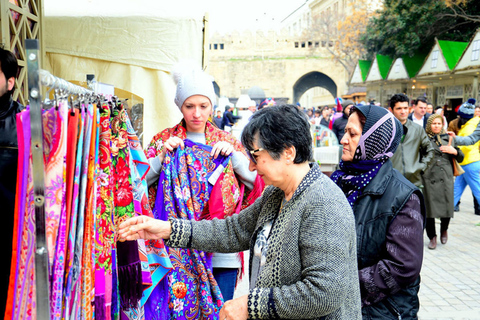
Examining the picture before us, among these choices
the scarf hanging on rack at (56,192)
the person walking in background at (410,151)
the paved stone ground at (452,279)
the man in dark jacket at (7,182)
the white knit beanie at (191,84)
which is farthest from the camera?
the person walking in background at (410,151)

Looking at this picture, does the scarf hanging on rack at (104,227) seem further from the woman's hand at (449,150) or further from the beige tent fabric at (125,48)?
the woman's hand at (449,150)

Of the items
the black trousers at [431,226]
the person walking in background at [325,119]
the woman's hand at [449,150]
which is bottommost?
the black trousers at [431,226]

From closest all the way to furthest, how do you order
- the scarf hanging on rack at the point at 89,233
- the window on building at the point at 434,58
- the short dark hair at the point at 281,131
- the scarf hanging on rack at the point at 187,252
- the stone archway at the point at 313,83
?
the scarf hanging on rack at the point at 89,233 → the short dark hair at the point at 281,131 → the scarf hanging on rack at the point at 187,252 → the window on building at the point at 434,58 → the stone archway at the point at 313,83

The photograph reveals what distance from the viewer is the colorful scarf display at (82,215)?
1.36 meters

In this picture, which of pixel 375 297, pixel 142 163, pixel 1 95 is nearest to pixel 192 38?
pixel 1 95

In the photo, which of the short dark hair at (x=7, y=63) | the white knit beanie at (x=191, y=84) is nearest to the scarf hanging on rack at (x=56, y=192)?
the short dark hair at (x=7, y=63)

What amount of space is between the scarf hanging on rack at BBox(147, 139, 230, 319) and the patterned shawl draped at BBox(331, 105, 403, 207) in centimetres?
75

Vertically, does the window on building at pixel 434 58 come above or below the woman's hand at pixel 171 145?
above

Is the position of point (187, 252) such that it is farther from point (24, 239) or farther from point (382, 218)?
point (24, 239)

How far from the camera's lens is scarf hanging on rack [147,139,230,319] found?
2430 millimetres

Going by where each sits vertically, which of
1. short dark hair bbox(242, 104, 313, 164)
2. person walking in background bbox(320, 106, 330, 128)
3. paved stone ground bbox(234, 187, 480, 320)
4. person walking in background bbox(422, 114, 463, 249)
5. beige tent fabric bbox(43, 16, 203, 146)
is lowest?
paved stone ground bbox(234, 187, 480, 320)

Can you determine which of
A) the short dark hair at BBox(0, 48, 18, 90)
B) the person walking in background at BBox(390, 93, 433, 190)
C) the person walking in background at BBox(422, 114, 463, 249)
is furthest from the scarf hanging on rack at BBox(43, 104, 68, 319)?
the person walking in background at BBox(422, 114, 463, 249)

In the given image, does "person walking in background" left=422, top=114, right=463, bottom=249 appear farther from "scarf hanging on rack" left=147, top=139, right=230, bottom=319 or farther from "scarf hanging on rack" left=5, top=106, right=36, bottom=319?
"scarf hanging on rack" left=5, top=106, right=36, bottom=319

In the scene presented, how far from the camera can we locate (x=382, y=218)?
2.03m
